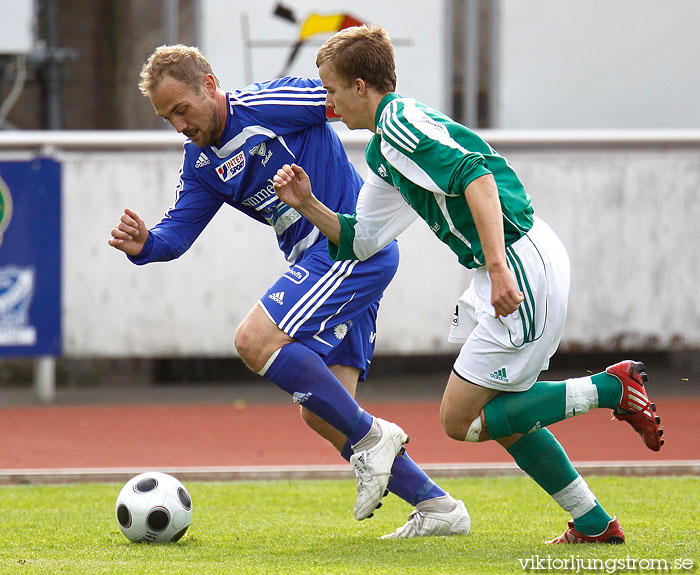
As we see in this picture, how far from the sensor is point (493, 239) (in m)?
3.66

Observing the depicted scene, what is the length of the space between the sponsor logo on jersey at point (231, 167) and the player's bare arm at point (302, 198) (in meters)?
0.54

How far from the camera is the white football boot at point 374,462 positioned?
430 centimetres

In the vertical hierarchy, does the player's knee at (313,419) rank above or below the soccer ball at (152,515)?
above

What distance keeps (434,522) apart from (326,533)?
1.62 feet

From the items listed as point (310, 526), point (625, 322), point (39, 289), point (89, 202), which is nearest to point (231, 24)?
point (89, 202)

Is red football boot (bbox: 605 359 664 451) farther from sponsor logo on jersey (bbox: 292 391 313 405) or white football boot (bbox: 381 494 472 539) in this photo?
sponsor logo on jersey (bbox: 292 391 313 405)

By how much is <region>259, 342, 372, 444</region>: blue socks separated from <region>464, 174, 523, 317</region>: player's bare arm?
3.17 feet

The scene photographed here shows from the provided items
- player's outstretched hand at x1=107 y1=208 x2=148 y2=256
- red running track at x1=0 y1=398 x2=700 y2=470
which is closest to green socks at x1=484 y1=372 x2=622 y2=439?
player's outstretched hand at x1=107 y1=208 x2=148 y2=256

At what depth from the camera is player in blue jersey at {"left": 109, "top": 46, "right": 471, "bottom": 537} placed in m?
4.42

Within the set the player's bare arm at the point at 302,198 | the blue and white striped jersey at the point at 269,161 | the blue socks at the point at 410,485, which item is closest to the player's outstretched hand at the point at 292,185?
the player's bare arm at the point at 302,198

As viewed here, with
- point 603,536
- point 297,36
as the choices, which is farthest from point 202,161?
point 297,36

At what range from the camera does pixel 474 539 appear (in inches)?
178

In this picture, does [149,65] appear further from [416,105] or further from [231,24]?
[231,24]

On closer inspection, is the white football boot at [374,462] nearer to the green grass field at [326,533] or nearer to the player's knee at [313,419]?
the green grass field at [326,533]
